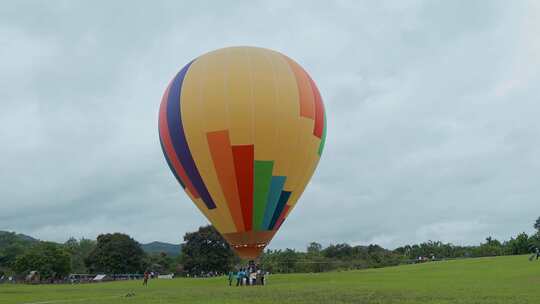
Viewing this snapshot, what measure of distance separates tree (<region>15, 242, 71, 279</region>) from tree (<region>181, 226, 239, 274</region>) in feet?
54.6

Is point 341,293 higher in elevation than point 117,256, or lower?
lower

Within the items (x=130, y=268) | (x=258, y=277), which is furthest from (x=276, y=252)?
(x=258, y=277)

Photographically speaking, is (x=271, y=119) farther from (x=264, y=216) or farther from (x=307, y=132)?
(x=264, y=216)

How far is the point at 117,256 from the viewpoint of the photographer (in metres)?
81.6

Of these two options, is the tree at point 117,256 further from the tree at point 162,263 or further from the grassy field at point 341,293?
the grassy field at point 341,293

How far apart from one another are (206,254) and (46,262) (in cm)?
2160

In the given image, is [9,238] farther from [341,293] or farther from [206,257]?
[341,293]

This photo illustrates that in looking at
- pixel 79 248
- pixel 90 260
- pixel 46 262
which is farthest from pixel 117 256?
pixel 79 248

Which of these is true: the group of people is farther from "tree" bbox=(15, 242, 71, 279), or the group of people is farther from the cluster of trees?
"tree" bbox=(15, 242, 71, 279)

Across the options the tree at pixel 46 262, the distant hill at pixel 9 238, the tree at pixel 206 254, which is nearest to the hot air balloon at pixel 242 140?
the tree at pixel 206 254

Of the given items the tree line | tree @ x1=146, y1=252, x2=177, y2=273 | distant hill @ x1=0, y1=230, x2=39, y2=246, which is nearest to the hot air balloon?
the tree line

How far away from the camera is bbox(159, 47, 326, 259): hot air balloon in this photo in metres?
24.0

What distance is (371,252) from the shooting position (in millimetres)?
95000

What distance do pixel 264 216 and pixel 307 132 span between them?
4.34 meters
